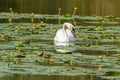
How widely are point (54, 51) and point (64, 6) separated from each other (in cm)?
1786

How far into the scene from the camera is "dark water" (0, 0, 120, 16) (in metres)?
31.7

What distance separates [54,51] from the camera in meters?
17.0

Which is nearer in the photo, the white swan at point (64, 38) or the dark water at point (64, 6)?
the white swan at point (64, 38)

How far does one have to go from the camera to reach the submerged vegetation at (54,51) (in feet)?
45.9

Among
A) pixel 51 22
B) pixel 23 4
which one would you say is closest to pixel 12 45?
pixel 51 22

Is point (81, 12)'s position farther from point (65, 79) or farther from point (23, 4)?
point (65, 79)

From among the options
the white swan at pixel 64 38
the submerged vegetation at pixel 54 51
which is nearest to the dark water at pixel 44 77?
the submerged vegetation at pixel 54 51

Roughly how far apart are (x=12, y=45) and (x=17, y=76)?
4.60 meters

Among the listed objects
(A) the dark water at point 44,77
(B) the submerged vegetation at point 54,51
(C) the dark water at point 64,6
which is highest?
(C) the dark water at point 64,6

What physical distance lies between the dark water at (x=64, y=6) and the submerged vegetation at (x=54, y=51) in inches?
200

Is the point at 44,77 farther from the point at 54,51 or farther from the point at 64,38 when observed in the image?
the point at 64,38

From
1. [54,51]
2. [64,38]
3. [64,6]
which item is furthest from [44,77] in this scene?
[64,6]

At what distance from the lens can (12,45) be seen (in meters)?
17.8

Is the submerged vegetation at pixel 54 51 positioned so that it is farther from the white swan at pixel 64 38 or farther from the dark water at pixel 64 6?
the dark water at pixel 64 6
